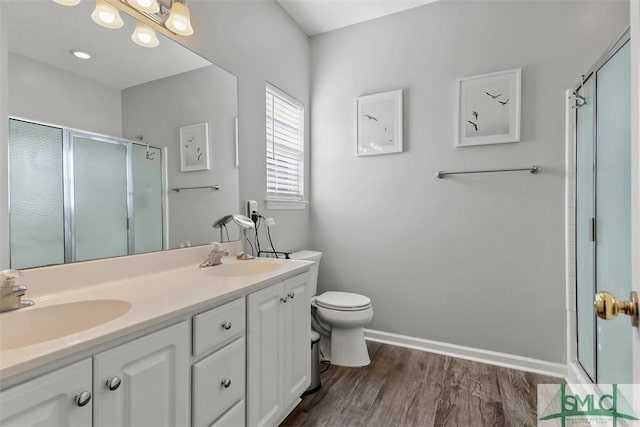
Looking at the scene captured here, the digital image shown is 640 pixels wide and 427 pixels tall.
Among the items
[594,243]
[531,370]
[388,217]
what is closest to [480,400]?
[531,370]

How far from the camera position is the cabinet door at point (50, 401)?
59cm

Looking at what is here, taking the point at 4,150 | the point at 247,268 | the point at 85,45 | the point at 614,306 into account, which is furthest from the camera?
the point at 247,268

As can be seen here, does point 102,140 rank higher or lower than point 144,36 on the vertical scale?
lower

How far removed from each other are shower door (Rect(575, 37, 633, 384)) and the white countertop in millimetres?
1507

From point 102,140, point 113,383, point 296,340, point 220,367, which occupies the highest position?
point 102,140

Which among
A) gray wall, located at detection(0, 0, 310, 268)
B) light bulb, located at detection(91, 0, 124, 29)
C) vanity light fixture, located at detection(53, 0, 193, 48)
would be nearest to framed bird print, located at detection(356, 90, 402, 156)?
gray wall, located at detection(0, 0, 310, 268)

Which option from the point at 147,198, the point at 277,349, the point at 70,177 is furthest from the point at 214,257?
the point at 70,177

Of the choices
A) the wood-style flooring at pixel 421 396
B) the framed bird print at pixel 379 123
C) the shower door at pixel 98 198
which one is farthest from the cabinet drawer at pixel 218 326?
the framed bird print at pixel 379 123

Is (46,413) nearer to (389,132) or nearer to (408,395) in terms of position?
(408,395)

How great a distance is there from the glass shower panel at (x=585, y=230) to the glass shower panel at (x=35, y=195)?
8.31ft

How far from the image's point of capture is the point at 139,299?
1009 mm

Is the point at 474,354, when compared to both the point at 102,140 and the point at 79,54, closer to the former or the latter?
the point at 102,140

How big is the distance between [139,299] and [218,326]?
0.91ft

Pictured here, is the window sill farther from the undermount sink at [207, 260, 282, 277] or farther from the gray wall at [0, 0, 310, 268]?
the undermount sink at [207, 260, 282, 277]
